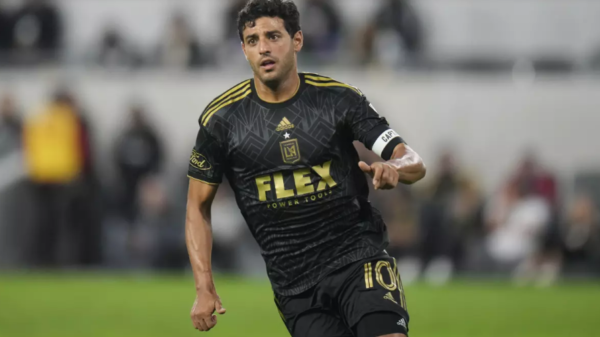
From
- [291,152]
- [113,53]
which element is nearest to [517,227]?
[113,53]

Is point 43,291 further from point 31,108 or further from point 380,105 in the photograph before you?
point 380,105

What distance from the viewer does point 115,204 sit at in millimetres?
16672

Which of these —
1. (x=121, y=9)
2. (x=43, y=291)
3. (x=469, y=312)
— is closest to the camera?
(x=469, y=312)

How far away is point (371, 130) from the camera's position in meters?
5.71

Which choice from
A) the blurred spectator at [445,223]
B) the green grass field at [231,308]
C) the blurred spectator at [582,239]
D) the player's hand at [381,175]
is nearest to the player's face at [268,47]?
the player's hand at [381,175]

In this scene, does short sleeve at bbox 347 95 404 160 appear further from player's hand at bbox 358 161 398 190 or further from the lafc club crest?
player's hand at bbox 358 161 398 190

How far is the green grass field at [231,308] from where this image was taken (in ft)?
35.6

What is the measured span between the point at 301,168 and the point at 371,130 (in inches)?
16.9

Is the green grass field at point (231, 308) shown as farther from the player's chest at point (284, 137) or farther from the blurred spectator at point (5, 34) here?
the player's chest at point (284, 137)

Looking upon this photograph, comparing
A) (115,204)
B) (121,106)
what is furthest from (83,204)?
(121,106)

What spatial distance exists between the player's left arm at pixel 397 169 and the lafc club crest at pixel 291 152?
0.54 metres

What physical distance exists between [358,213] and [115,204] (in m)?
11.3

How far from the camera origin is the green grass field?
10.8 m

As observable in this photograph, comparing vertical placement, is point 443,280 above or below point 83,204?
below
